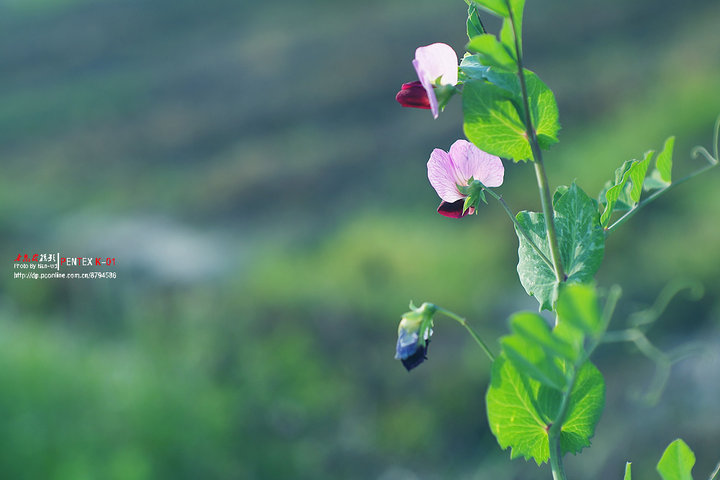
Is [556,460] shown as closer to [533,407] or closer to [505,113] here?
[533,407]

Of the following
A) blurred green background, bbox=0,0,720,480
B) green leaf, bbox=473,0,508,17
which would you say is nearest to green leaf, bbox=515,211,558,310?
green leaf, bbox=473,0,508,17

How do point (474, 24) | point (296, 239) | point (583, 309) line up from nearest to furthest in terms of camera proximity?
point (583, 309) < point (474, 24) < point (296, 239)

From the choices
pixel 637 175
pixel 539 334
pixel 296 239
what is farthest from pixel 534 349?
pixel 296 239

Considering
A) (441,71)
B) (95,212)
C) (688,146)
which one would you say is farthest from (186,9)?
(441,71)

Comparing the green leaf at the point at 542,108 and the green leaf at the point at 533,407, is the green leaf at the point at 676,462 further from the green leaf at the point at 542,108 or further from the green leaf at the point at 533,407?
the green leaf at the point at 542,108

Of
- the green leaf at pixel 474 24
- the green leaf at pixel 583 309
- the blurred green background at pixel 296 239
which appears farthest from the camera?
the blurred green background at pixel 296 239

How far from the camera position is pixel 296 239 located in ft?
10.2

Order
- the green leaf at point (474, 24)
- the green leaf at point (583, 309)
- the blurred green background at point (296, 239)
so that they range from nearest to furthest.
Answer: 1. the green leaf at point (583, 309)
2. the green leaf at point (474, 24)
3. the blurred green background at point (296, 239)

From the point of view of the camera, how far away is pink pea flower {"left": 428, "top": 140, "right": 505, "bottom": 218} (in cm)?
33

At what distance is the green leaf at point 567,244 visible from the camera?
30cm

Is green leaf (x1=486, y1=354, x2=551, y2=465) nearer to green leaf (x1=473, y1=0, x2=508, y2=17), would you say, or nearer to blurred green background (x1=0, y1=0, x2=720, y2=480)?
green leaf (x1=473, y1=0, x2=508, y2=17)

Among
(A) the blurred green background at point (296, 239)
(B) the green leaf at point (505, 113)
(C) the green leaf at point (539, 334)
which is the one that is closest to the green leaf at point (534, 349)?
(C) the green leaf at point (539, 334)

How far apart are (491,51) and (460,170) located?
92 mm

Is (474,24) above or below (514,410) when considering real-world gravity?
above
